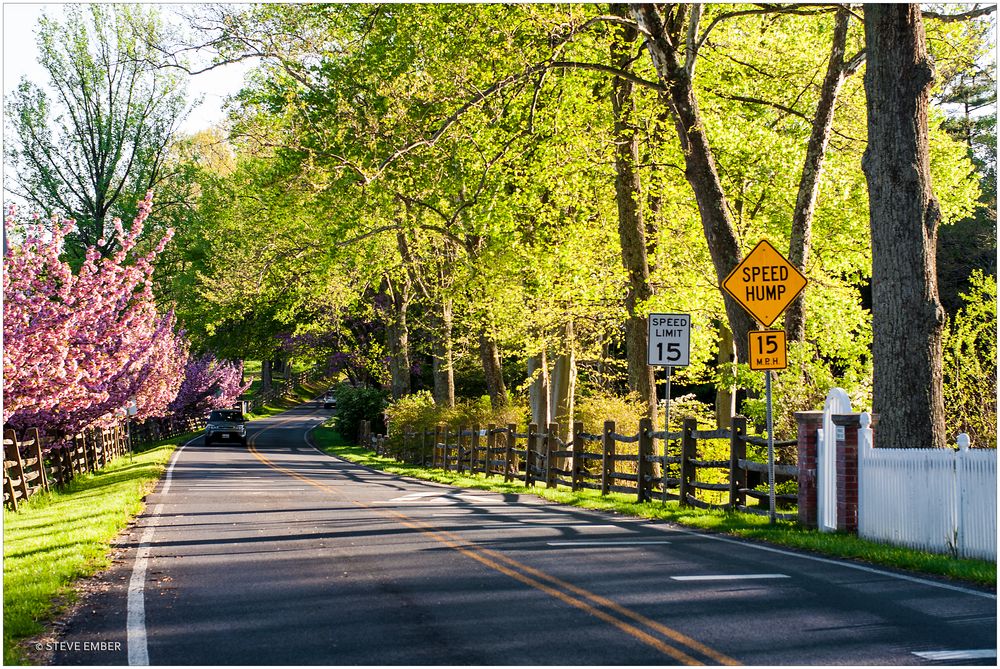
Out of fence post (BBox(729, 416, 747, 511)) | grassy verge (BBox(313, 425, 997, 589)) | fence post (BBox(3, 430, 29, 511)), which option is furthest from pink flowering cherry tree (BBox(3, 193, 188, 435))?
fence post (BBox(729, 416, 747, 511))

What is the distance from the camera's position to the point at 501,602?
27.6 ft

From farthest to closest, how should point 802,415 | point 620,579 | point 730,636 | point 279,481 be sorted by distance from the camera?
1. point 279,481
2. point 802,415
3. point 620,579
4. point 730,636

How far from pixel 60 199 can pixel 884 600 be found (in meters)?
46.5

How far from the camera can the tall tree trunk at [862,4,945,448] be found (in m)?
12.8

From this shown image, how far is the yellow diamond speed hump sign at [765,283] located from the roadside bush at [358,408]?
3953 cm

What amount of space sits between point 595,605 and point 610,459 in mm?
12445

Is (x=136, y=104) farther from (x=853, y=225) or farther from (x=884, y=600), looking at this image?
(x=884, y=600)

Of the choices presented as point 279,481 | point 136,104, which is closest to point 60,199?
point 136,104

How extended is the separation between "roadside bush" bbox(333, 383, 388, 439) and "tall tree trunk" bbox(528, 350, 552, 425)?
2226cm

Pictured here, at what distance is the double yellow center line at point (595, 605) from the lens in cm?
670

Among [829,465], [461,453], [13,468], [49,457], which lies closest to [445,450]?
[461,453]

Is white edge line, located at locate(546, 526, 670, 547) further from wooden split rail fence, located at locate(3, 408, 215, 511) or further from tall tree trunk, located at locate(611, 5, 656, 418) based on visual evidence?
wooden split rail fence, located at locate(3, 408, 215, 511)

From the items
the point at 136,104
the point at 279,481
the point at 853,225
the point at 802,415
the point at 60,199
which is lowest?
the point at 279,481

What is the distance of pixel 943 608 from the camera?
820 centimetres
